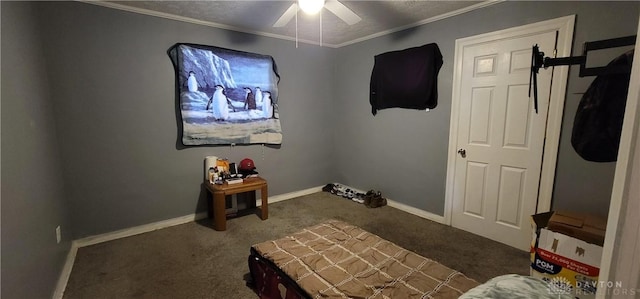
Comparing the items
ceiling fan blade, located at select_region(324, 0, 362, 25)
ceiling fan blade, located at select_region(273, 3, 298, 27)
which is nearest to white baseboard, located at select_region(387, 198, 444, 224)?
ceiling fan blade, located at select_region(324, 0, 362, 25)

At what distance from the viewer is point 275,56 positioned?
142 inches

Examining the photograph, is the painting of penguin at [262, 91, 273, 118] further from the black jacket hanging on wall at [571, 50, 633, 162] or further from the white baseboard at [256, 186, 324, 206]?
the black jacket hanging on wall at [571, 50, 633, 162]

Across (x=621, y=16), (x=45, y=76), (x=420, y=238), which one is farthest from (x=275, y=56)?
(x=621, y=16)

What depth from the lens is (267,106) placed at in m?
3.55

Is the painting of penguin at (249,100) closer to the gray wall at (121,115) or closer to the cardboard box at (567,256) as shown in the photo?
the gray wall at (121,115)

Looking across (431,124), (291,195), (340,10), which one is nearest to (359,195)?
(291,195)

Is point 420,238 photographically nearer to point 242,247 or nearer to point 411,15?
point 242,247

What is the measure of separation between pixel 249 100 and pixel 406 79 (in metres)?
1.94

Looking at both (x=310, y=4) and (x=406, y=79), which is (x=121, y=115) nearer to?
(x=310, y=4)

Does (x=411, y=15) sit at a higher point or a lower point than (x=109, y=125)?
higher

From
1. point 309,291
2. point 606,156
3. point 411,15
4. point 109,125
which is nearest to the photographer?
point 309,291

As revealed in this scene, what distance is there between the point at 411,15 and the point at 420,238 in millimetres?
2324

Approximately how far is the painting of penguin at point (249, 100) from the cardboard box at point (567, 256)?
3.01 metres

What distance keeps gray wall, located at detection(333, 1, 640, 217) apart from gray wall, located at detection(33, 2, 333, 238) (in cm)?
142
